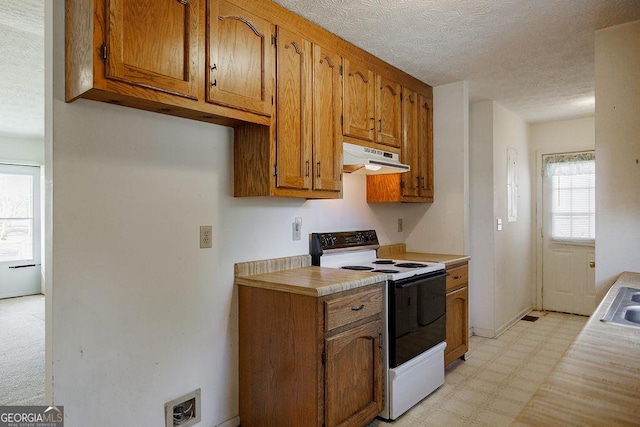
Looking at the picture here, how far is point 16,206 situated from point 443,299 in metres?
6.38

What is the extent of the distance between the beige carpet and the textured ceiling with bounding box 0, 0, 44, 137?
2.40 metres

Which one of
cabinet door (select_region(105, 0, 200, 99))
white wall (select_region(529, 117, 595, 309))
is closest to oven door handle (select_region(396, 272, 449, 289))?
cabinet door (select_region(105, 0, 200, 99))

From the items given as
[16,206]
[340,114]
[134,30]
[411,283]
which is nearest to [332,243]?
[411,283]

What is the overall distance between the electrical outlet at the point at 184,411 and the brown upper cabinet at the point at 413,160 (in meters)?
1.97

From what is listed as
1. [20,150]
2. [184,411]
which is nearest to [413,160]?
[184,411]

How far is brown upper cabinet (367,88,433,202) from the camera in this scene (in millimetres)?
3223

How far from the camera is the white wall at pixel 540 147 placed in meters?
4.82

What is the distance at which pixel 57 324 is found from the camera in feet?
5.32

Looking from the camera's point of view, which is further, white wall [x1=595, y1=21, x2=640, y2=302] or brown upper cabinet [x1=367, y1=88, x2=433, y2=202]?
brown upper cabinet [x1=367, y1=88, x2=433, y2=202]

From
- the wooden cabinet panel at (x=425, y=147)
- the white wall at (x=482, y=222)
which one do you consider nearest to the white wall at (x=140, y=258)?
the wooden cabinet panel at (x=425, y=147)

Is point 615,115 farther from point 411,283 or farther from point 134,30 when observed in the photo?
point 134,30

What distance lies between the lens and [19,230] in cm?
606

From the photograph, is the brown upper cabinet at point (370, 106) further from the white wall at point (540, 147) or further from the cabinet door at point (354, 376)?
the white wall at point (540, 147)

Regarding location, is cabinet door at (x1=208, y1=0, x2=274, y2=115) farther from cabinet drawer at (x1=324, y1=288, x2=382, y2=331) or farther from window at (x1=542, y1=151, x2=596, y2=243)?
window at (x1=542, y1=151, x2=596, y2=243)
